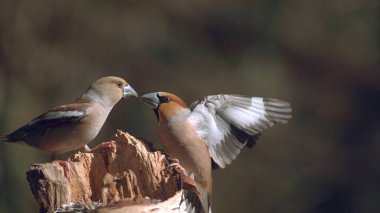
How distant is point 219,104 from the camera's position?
4438 mm

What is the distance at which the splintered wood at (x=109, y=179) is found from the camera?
336 centimetres

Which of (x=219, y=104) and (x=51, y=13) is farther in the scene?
(x=51, y=13)

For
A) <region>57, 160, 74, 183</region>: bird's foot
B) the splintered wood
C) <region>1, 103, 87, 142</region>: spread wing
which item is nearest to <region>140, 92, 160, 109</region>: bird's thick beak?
<region>1, 103, 87, 142</region>: spread wing

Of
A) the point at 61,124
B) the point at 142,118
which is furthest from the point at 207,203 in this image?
the point at 142,118

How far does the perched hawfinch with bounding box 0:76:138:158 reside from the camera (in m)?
4.09

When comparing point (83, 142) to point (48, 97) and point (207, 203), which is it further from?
point (48, 97)

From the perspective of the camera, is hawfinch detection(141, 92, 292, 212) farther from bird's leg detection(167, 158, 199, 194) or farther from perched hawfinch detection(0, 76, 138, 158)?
bird's leg detection(167, 158, 199, 194)

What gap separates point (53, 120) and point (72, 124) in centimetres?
13

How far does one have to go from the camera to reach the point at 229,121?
446cm

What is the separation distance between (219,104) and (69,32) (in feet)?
11.9

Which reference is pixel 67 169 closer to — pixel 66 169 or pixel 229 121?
pixel 66 169

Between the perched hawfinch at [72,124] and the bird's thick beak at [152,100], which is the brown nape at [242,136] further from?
the perched hawfinch at [72,124]

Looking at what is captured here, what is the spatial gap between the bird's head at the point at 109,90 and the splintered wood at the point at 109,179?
25.6 inches

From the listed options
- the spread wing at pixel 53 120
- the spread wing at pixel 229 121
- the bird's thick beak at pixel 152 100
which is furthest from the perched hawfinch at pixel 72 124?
the spread wing at pixel 229 121
